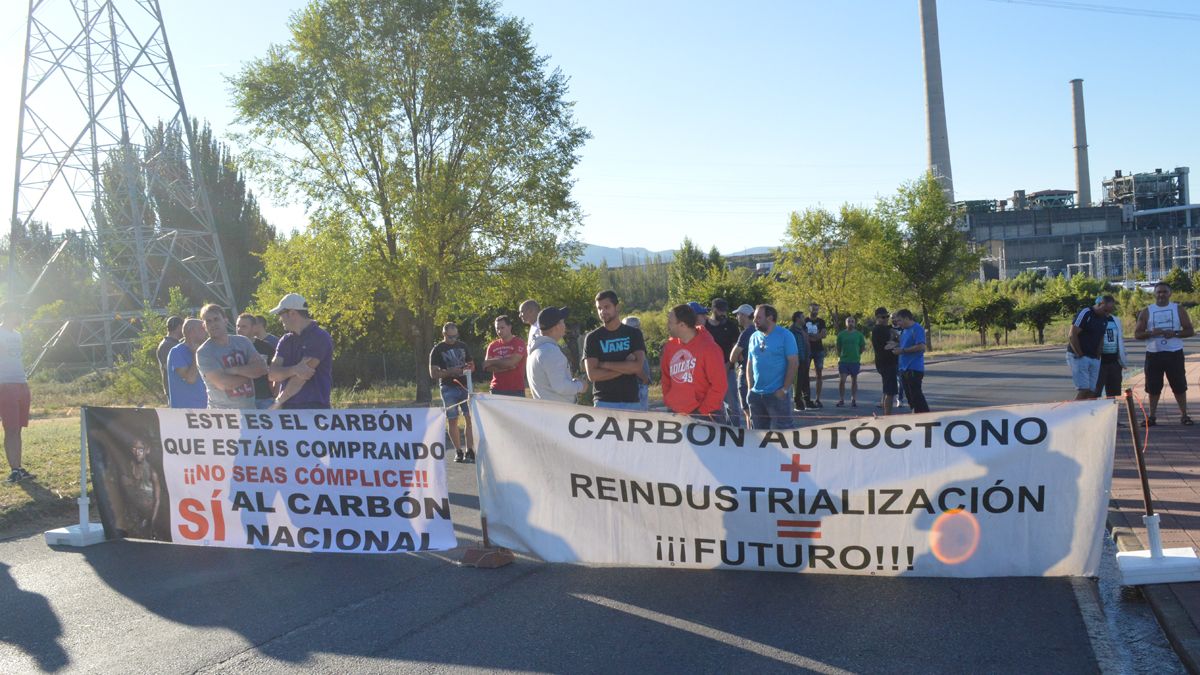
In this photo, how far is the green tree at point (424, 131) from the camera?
25.6 m

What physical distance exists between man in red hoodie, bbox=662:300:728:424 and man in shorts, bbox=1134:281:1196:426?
682cm

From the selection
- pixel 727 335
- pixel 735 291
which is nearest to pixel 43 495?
pixel 727 335

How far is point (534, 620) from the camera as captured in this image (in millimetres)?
5387

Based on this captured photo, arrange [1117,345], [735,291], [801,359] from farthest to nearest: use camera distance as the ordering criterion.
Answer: [735,291], [801,359], [1117,345]

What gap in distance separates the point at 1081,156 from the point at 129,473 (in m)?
108

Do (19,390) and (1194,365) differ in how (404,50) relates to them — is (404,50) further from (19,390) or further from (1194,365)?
(1194,365)

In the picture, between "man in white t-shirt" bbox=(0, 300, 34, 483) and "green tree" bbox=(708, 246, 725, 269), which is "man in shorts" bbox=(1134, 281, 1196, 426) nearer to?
"man in white t-shirt" bbox=(0, 300, 34, 483)

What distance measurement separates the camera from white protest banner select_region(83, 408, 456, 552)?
6.81 m

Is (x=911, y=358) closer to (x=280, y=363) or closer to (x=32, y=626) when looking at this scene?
(x=280, y=363)

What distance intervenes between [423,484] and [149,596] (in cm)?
189

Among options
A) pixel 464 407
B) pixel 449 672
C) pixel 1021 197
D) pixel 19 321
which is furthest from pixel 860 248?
pixel 1021 197

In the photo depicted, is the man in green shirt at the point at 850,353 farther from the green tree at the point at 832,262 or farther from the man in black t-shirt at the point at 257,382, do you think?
the green tree at the point at 832,262

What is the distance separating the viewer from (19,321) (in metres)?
10.2

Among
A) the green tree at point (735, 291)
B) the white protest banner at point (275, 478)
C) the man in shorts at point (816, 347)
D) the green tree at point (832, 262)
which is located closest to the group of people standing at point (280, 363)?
the white protest banner at point (275, 478)
